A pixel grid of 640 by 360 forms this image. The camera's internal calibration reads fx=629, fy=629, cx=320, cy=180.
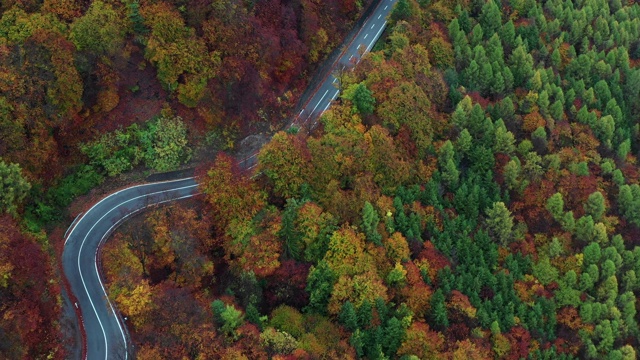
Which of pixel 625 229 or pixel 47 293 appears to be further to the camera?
pixel 625 229

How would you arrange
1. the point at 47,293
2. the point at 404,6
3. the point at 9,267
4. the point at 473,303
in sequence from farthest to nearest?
the point at 404,6, the point at 473,303, the point at 47,293, the point at 9,267

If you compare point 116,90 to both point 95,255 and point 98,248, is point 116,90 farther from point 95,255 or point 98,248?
point 95,255

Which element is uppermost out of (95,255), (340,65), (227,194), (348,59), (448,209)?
(95,255)

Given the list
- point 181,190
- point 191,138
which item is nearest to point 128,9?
point 191,138

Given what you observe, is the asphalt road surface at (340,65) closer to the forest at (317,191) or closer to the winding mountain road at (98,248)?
the winding mountain road at (98,248)

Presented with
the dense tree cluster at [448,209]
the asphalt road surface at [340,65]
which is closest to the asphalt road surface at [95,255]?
the dense tree cluster at [448,209]

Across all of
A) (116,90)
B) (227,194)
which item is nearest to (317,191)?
Result: (227,194)

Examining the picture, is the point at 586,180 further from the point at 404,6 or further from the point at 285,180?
the point at 285,180
